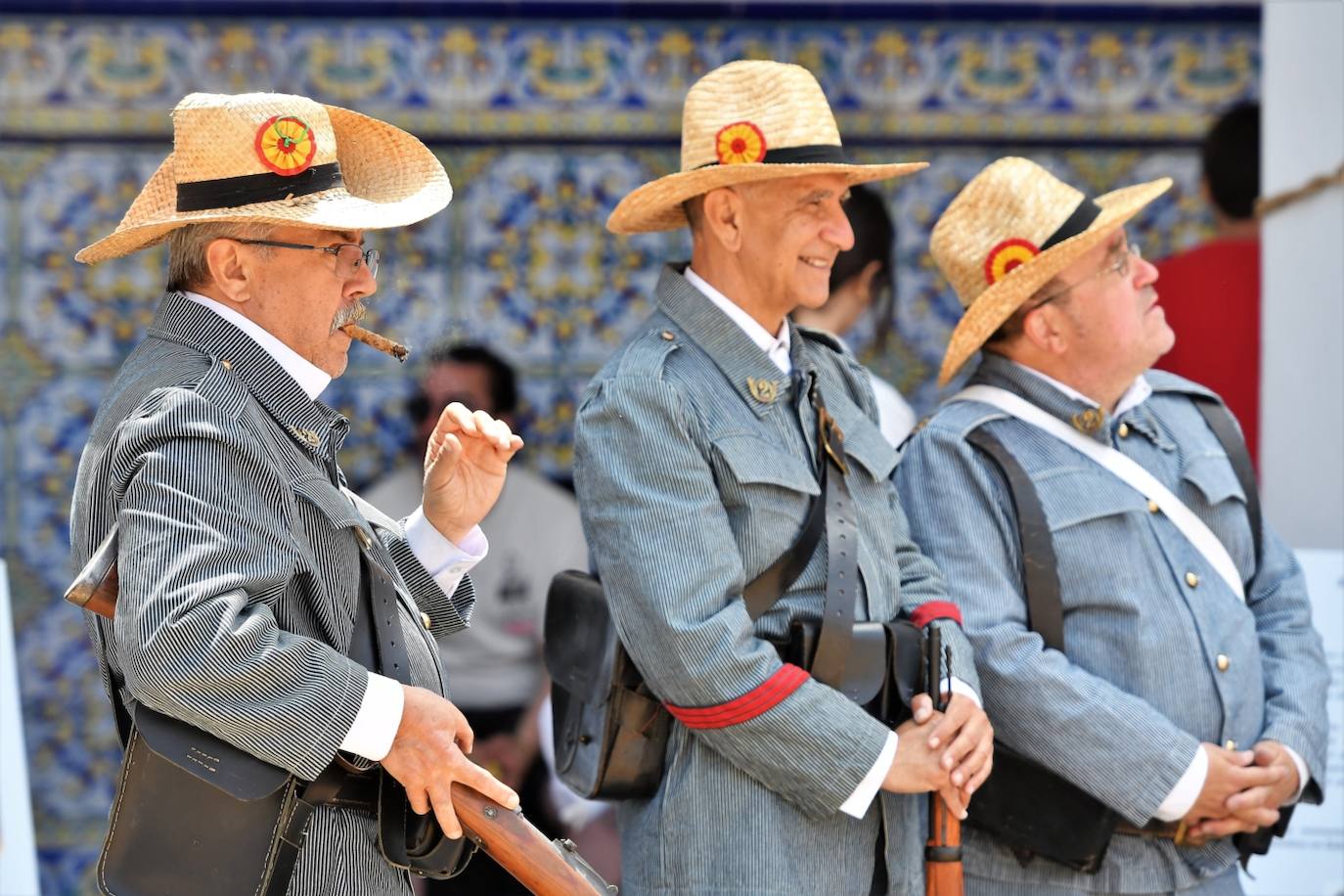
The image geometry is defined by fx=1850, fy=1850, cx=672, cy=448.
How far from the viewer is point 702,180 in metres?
3.46

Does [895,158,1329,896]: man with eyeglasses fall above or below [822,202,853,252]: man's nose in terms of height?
below

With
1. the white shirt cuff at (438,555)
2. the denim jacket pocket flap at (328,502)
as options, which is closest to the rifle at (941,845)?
the white shirt cuff at (438,555)

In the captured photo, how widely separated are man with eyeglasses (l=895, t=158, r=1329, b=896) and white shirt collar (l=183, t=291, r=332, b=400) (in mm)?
1393

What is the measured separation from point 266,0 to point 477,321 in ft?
3.69

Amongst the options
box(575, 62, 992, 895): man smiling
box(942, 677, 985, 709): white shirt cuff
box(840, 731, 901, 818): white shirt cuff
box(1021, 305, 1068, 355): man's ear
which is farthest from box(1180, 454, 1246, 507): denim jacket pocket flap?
box(840, 731, 901, 818): white shirt cuff

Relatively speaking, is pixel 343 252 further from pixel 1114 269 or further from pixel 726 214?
pixel 1114 269

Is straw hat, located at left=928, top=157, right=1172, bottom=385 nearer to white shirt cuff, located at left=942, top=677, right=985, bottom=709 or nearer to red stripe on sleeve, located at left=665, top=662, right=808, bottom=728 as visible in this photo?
white shirt cuff, located at left=942, top=677, right=985, bottom=709

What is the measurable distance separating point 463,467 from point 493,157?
8.84ft

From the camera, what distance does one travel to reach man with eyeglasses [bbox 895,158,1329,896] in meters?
3.53

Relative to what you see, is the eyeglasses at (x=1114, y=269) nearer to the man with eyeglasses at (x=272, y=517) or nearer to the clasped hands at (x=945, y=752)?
the clasped hands at (x=945, y=752)

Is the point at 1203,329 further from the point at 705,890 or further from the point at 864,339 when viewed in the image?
the point at 705,890

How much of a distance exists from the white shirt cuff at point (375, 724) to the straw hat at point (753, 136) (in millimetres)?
1284

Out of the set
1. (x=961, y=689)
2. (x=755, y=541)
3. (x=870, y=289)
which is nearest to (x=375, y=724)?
(x=755, y=541)

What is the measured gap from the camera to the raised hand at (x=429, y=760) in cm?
257
